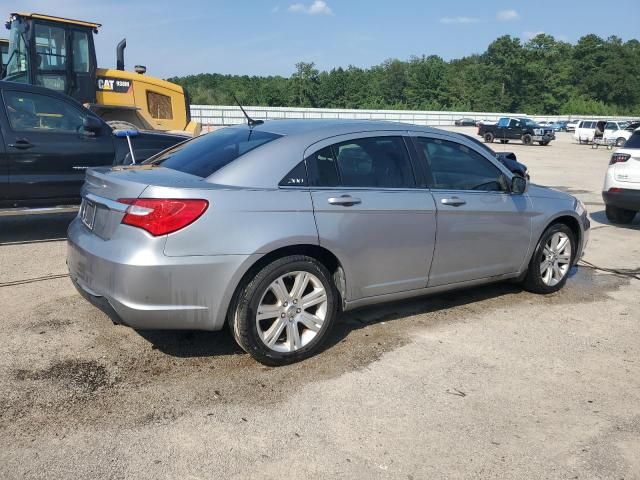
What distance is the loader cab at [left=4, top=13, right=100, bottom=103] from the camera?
34.9 ft

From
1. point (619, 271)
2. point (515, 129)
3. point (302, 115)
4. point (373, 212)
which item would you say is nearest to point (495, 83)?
point (302, 115)

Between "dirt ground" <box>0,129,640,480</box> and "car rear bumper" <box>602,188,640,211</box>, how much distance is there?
4083 mm

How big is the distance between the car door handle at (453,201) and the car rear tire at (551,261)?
121cm

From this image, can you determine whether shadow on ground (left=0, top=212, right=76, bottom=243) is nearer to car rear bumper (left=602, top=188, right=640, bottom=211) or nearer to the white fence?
car rear bumper (left=602, top=188, right=640, bottom=211)

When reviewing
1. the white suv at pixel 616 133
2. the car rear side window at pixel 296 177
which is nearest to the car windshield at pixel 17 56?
the car rear side window at pixel 296 177

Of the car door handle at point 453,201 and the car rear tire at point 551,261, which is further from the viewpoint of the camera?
the car rear tire at point 551,261

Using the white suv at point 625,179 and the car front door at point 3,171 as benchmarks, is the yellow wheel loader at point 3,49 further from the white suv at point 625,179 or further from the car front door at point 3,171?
the white suv at point 625,179

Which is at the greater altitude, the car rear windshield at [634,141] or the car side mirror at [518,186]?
the car rear windshield at [634,141]

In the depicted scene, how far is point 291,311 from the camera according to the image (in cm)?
394

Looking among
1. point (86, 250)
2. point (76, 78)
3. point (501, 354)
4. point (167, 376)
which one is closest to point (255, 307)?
point (167, 376)

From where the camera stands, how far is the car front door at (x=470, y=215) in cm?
471

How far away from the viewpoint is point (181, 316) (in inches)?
142

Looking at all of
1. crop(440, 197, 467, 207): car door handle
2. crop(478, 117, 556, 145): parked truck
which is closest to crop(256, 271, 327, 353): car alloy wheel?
crop(440, 197, 467, 207): car door handle

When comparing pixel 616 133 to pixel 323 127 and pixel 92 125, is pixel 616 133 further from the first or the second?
pixel 323 127
